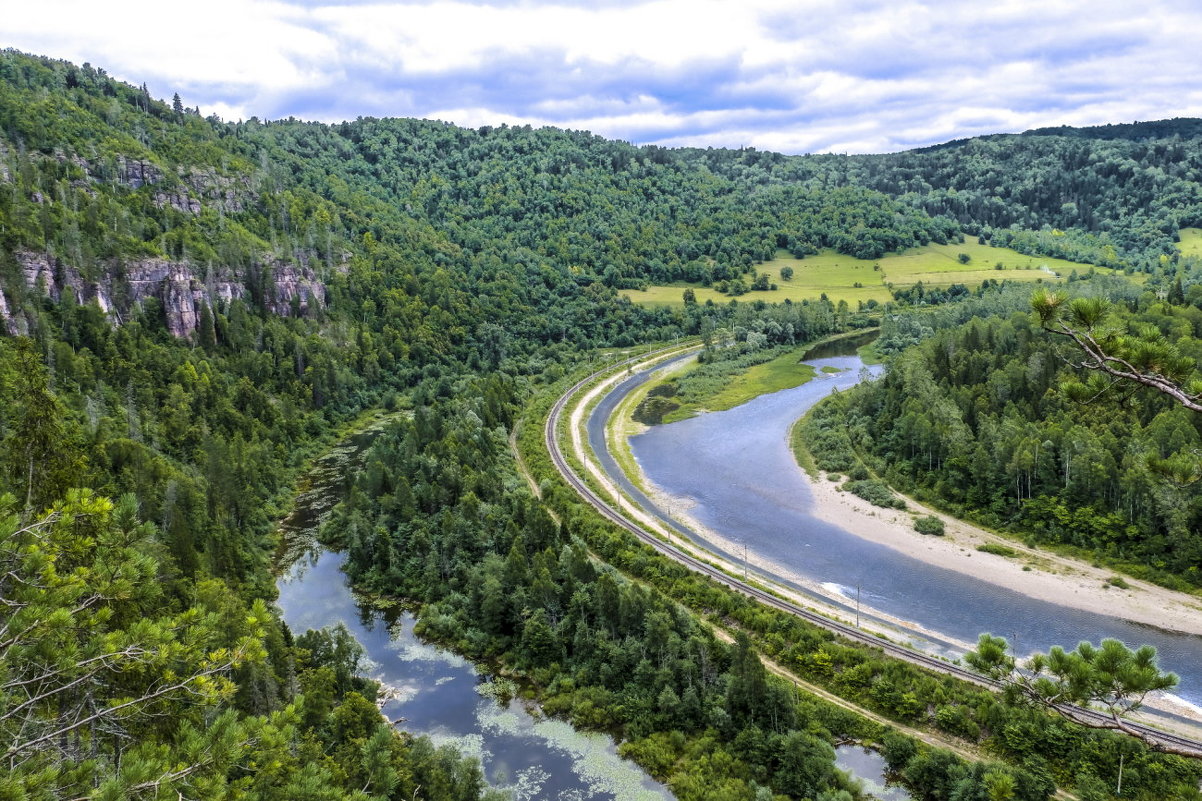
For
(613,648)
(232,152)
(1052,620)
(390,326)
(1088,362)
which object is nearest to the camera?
(1088,362)

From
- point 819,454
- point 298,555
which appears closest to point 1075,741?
point 819,454

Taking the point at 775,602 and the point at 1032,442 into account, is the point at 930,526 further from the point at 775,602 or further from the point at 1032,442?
the point at 775,602

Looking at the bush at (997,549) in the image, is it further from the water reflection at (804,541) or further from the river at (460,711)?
the river at (460,711)

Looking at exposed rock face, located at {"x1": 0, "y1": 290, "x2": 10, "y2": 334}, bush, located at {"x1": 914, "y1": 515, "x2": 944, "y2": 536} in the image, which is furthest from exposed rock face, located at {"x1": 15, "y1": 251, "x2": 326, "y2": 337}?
bush, located at {"x1": 914, "y1": 515, "x2": 944, "y2": 536}

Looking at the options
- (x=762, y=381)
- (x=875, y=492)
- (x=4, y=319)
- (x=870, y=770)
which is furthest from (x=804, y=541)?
(x=4, y=319)

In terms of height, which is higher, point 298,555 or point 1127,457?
point 1127,457

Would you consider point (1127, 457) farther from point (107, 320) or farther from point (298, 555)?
point (107, 320)
